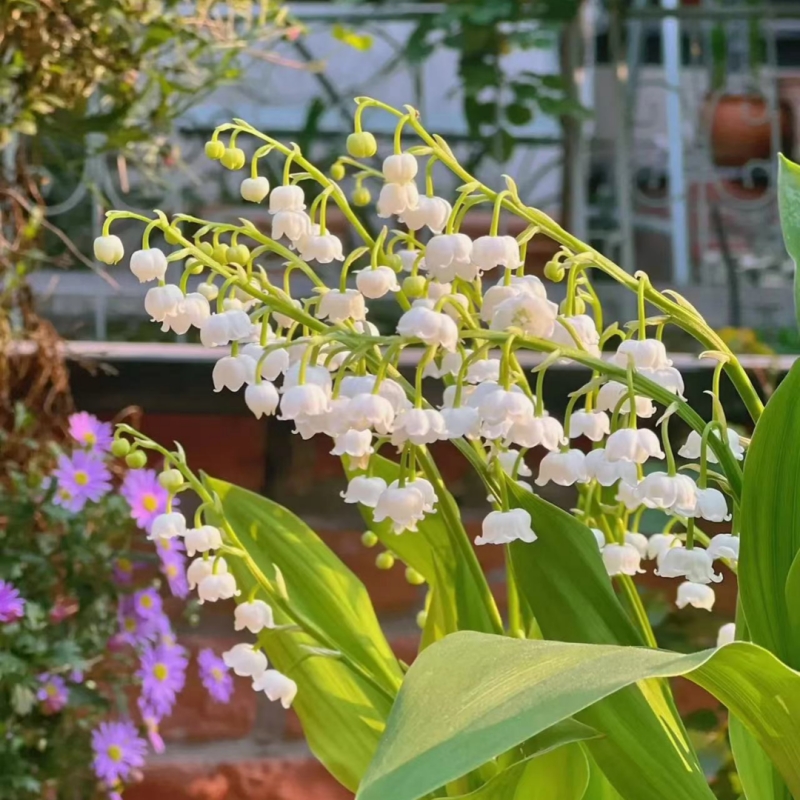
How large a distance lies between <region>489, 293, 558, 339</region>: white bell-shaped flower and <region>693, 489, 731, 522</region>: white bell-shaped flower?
0.09m

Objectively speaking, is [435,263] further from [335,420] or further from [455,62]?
[455,62]

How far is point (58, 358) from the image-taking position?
74cm

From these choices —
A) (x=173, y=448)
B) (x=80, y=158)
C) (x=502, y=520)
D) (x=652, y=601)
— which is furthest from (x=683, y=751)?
(x=80, y=158)

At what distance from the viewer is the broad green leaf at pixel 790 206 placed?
36cm

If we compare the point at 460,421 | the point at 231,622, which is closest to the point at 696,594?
the point at 460,421

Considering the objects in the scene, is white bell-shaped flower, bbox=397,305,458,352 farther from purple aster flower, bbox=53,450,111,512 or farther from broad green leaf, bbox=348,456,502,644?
purple aster flower, bbox=53,450,111,512

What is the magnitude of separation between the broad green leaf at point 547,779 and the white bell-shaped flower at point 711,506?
4.4 inches

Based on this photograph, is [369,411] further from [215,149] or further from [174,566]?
[174,566]

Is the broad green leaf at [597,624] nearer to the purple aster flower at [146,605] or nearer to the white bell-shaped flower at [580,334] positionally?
the white bell-shaped flower at [580,334]

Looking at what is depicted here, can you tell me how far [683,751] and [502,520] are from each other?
0.42 ft

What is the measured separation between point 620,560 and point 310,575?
0.56ft

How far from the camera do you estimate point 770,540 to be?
36cm

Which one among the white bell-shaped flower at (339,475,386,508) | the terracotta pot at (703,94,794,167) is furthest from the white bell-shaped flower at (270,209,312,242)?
the terracotta pot at (703,94,794,167)

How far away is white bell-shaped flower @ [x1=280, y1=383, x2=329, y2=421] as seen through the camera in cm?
34
